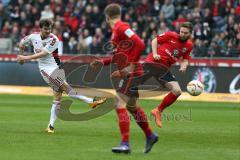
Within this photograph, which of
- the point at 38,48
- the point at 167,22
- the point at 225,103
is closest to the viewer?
the point at 38,48

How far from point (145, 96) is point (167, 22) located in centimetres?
531

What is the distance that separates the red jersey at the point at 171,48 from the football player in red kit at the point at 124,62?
3668 millimetres

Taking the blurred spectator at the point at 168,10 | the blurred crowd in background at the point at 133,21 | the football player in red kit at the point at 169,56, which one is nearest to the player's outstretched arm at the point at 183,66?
the football player in red kit at the point at 169,56

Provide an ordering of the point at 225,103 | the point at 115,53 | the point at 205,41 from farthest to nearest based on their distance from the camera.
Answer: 1. the point at 205,41
2. the point at 225,103
3. the point at 115,53

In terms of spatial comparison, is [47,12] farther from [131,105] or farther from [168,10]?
[131,105]

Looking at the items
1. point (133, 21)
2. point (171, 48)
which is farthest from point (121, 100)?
point (133, 21)

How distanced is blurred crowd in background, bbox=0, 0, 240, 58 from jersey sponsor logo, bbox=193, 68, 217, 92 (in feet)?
3.42

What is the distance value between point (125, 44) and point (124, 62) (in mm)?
311

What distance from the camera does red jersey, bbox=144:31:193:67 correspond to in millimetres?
14805

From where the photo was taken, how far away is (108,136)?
13758mm

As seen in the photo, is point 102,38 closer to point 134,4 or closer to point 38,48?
point 134,4

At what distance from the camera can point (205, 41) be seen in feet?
92.6

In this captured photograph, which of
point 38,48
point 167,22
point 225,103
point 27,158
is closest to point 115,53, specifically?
point 27,158

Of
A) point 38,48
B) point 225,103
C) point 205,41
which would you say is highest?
point 38,48
